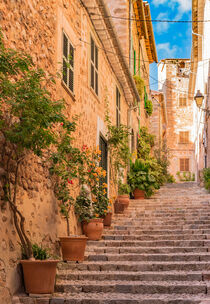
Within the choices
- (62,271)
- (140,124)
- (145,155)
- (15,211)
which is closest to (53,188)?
(62,271)

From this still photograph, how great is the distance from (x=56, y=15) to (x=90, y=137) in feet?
9.39

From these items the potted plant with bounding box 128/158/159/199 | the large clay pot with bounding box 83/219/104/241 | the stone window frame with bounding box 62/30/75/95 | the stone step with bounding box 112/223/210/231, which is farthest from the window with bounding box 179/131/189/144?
the stone window frame with bounding box 62/30/75/95

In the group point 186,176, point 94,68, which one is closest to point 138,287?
point 94,68

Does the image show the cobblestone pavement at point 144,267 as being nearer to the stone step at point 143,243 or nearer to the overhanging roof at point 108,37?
the stone step at point 143,243

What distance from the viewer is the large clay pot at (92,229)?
789 cm

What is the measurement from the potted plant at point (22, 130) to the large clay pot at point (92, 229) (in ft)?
8.74

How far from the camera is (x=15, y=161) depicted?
506cm

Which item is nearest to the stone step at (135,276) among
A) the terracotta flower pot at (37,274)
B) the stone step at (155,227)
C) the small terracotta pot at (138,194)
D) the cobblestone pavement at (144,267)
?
the cobblestone pavement at (144,267)

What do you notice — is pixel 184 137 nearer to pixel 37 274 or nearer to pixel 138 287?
pixel 138 287

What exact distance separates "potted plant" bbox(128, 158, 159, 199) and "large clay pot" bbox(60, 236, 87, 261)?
7.39 metres

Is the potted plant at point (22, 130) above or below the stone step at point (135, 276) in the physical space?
above

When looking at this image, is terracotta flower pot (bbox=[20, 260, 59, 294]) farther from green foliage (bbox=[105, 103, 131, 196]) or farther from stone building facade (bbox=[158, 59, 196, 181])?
stone building facade (bbox=[158, 59, 196, 181])

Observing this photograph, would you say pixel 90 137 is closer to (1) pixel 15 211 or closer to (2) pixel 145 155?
(1) pixel 15 211

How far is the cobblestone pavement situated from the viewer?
17.2 feet
